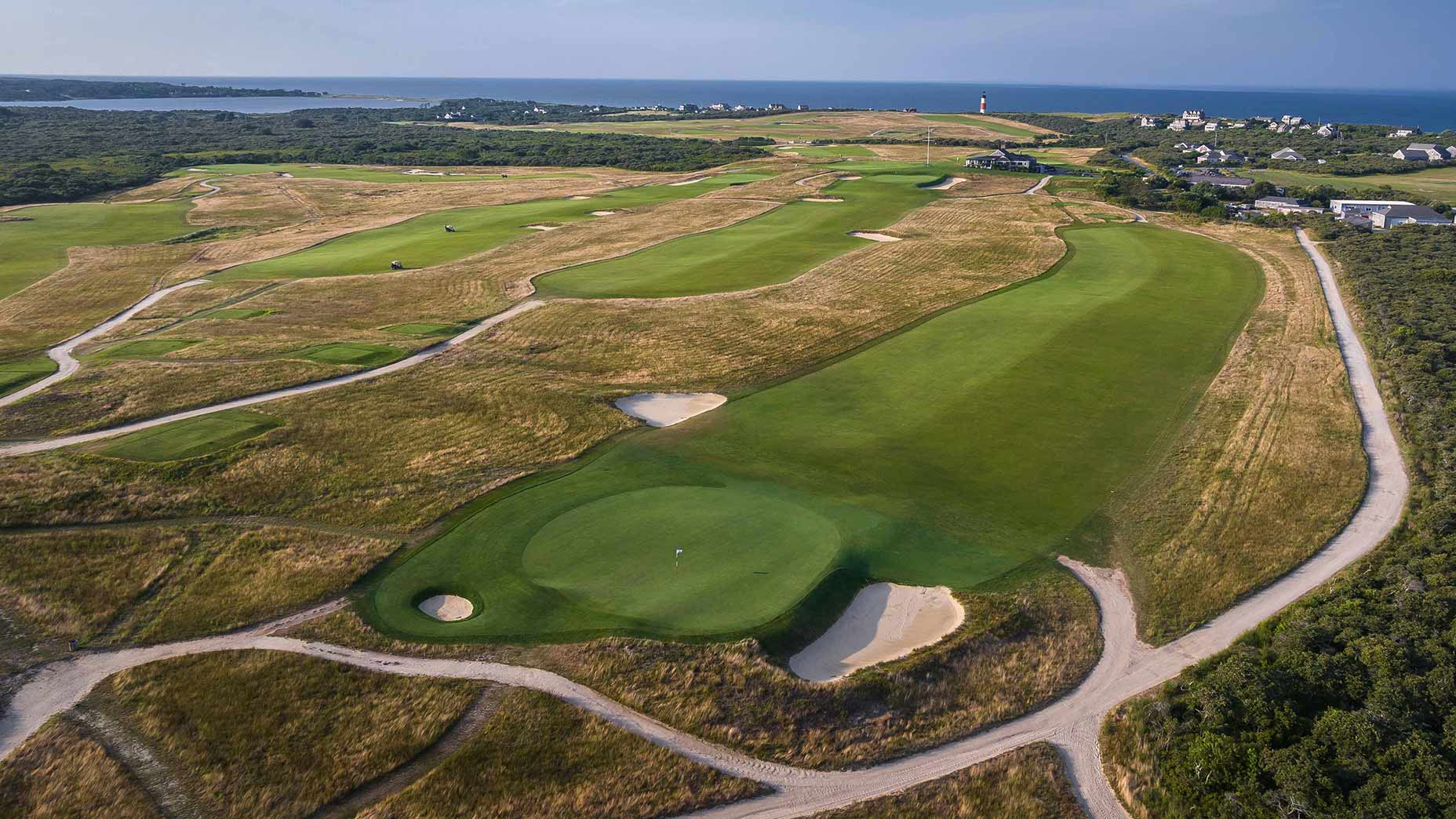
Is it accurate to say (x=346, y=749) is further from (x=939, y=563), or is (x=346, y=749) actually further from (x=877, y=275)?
(x=877, y=275)

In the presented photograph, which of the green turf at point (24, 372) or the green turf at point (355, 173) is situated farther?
the green turf at point (355, 173)

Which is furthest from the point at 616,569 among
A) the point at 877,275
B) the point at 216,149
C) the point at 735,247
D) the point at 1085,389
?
the point at 216,149

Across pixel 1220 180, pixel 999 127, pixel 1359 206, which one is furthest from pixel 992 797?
pixel 999 127

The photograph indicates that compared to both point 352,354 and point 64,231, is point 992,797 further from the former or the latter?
point 64,231

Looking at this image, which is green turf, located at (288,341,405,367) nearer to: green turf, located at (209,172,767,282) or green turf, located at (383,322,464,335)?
green turf, located at (383,322,464,335)

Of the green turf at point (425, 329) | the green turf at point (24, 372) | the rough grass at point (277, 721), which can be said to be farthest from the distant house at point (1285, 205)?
the green turf at point (24, 372)

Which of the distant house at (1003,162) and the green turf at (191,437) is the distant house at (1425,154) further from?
the green turf at (191,437)

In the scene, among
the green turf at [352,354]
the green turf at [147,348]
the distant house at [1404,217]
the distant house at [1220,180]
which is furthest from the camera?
the distant house at [1220,180]
